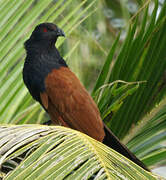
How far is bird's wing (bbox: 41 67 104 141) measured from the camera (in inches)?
103

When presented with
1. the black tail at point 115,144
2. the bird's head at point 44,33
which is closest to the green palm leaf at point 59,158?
the black tail at point 115,144

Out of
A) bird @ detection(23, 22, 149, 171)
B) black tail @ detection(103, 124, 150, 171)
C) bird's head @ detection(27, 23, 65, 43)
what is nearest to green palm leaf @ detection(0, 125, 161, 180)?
black tail @ detection(103, 124, 150, 171)

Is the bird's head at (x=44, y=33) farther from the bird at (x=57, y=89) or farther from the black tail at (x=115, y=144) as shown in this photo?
the black tail at (x=115, y=144)

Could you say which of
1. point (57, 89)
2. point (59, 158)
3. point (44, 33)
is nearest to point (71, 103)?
point (57, 89)

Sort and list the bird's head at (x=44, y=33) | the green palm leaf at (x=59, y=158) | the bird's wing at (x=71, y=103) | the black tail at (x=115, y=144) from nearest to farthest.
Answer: the green palm leaf at (x=59, y=158)
the black tail at (x=115, y=144)
the bird's wing at (x=71, y=103)
the bird's head at (x=44, y=33)

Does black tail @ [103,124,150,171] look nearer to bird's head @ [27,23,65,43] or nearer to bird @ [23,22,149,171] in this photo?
bird @ [23,22,149,171]

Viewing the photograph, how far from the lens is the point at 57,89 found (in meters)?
3.02

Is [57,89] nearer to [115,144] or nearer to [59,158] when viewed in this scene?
[115,144]

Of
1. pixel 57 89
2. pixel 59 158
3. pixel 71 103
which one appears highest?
pixel 59 158

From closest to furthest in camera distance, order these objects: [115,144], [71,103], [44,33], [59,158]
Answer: [59,158]
[115,144]
[71,103]
[44,33]

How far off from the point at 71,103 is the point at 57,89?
178mm

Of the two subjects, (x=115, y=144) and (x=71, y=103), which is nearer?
(x=115, y=144)

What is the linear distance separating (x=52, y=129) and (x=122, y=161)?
0.35 metres

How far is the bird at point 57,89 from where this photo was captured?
8.63 ft
